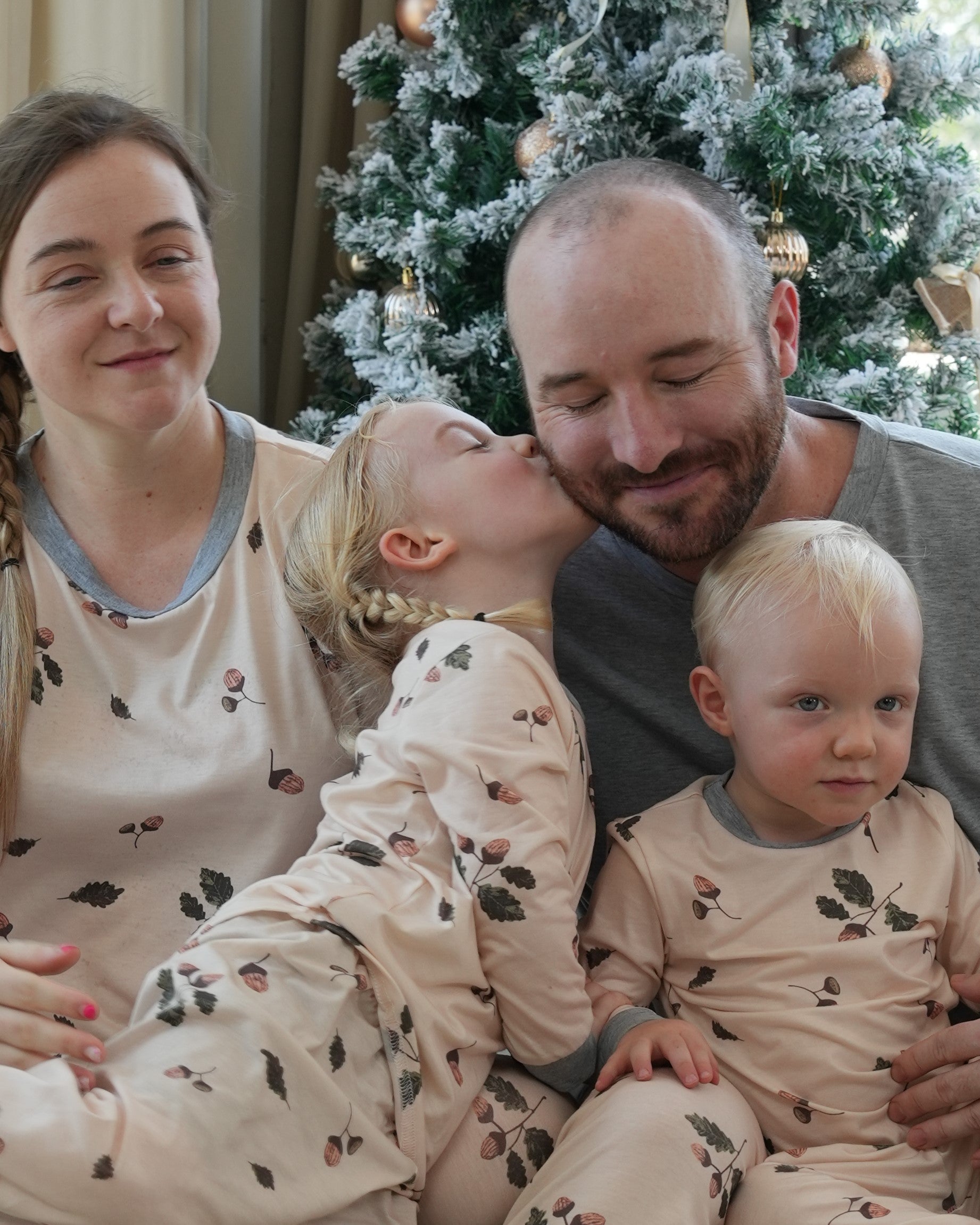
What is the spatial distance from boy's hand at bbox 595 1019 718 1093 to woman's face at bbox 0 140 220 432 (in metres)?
0.92

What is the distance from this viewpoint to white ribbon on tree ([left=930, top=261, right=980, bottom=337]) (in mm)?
2451

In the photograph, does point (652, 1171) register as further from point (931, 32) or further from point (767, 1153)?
point (931, 32)

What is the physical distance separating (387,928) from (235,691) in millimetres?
432

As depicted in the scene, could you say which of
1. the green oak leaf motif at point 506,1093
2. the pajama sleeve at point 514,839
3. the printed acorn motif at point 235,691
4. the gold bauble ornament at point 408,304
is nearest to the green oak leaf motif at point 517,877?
the pajama sleeve at point 514,839

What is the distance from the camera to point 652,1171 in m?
1.22

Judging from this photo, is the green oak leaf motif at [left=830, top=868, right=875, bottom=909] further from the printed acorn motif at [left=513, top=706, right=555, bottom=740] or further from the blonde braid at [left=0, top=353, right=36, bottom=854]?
the blonde braid at [left=0, top=353, right=36, bottom=854]

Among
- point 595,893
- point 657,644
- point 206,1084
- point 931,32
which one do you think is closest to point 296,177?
point 931,32

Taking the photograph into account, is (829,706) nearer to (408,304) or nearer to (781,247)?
(781,247)

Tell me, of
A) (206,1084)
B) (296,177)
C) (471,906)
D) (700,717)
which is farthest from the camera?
(296,177)

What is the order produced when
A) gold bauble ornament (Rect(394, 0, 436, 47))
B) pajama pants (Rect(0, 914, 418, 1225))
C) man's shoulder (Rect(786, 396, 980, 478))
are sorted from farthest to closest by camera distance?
gold bauble ornament (Rect(394, 0, 436, 47)), man's shoulder (Rect(786, 396, 980, 478)), pajama pants (Rect(0, 914, 418, 1225))

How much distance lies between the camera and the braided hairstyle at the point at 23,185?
1.58 m

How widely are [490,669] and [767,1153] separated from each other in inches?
23.2

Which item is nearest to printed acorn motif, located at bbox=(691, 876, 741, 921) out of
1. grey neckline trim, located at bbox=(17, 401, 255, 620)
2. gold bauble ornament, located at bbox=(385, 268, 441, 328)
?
grey neckline trim, located at bbox=(17, 401, 255, 620)

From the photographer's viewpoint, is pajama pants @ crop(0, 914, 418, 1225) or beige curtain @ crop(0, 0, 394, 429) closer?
pajama pants @ crop(0, 914, 418, 1225)
